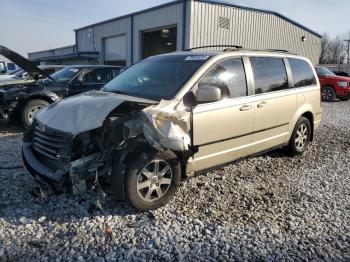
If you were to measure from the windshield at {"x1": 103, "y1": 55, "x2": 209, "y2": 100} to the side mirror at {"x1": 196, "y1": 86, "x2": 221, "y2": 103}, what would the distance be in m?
0.27

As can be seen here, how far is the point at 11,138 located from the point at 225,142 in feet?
16.1

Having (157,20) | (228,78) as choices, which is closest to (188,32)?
(157,20)

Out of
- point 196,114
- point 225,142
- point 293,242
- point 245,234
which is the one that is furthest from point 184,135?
point 293,242

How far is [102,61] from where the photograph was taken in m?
26.7

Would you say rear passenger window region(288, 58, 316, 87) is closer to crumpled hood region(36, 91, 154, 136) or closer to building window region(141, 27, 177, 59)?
crumpled hood region(36, 91, 154, 136)

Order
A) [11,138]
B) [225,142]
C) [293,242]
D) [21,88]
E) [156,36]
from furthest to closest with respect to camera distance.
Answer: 1. [156,36]
2. [21,88]
3. [11,138]
4. [225,142]
5. [293,242]

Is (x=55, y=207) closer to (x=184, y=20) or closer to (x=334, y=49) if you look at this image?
(x=184, y=20)

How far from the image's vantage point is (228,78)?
4.59 meters

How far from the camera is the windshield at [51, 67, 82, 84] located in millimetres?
8681

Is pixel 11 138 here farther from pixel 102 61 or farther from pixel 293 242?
pixel 102 61

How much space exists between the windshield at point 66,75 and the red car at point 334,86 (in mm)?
13314

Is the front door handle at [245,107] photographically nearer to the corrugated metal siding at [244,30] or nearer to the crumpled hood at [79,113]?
the crumpled hood at [79,113]

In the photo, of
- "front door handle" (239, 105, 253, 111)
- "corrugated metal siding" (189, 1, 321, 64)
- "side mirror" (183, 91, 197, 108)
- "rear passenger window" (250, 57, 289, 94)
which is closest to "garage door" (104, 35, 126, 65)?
"corrugated metal siding" (189, 1, 321, 64)

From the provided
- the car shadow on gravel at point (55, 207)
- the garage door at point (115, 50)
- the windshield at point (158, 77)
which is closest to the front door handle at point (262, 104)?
the windshield at point (158, 77)
